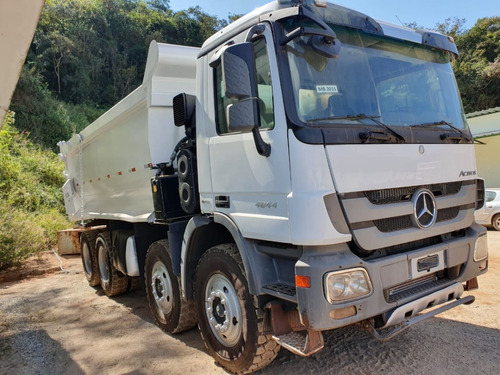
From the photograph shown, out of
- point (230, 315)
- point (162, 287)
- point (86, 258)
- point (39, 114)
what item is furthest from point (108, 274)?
point (39, 114)

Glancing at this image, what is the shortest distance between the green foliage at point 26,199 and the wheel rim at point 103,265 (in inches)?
161

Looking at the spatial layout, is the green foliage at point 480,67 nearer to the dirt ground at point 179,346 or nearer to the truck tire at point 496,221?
the truck tire at point 496,221

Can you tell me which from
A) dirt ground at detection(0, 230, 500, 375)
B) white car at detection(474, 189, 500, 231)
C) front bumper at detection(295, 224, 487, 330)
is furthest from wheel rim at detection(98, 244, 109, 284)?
white car at detection(474, 189, 500, 231)

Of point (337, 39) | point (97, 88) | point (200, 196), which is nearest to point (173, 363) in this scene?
point (200, 196)

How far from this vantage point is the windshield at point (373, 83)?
8.59 feet

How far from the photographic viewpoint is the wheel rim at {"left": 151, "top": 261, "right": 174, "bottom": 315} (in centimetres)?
426

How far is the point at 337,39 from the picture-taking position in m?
2.71

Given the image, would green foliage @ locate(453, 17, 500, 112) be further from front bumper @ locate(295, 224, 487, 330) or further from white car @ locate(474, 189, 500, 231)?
front bumper @ locate(295, 224, 487, 330)

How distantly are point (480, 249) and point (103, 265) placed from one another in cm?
546

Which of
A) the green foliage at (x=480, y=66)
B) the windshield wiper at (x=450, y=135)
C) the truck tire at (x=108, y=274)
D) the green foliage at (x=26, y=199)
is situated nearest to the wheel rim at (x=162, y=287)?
the truck tire at (x=108, y=274)

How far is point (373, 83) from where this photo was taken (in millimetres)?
2857

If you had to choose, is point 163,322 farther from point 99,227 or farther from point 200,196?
point 99,227

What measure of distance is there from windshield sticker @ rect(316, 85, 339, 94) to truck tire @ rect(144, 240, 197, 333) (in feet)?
7.98

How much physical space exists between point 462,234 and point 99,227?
5.56 metres
